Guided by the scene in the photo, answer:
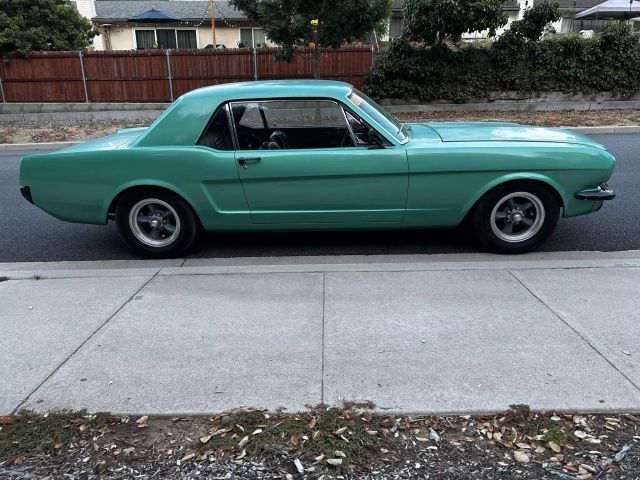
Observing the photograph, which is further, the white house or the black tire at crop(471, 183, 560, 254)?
the white house

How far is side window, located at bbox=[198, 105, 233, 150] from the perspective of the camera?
16.4ft

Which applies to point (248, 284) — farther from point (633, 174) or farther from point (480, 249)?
point (633, 174)

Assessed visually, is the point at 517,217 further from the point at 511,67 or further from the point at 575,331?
the point at 511,67

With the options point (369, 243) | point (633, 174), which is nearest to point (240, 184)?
point (369, 243)

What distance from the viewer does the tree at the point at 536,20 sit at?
1620 cm

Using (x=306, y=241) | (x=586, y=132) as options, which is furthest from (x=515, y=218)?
(x=586, y=132)

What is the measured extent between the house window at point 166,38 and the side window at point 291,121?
24383 mm

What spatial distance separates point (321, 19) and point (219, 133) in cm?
1120

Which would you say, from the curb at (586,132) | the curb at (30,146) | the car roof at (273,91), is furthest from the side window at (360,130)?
the curb at (30,146)

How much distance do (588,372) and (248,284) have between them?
256cm

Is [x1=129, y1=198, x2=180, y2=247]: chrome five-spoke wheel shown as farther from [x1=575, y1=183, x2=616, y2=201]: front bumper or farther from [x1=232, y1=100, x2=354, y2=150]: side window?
[x1=575, y1=183, x2=616, y2=201]: front bumper

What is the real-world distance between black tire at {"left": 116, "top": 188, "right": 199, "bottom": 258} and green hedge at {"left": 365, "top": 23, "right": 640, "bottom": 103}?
13.6 meters

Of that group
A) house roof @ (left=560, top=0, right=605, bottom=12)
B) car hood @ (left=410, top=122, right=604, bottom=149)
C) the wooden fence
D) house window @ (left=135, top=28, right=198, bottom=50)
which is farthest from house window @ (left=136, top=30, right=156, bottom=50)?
car hood @ (left=410, top=122, right=604, bottom=149)

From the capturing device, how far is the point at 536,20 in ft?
54.6
